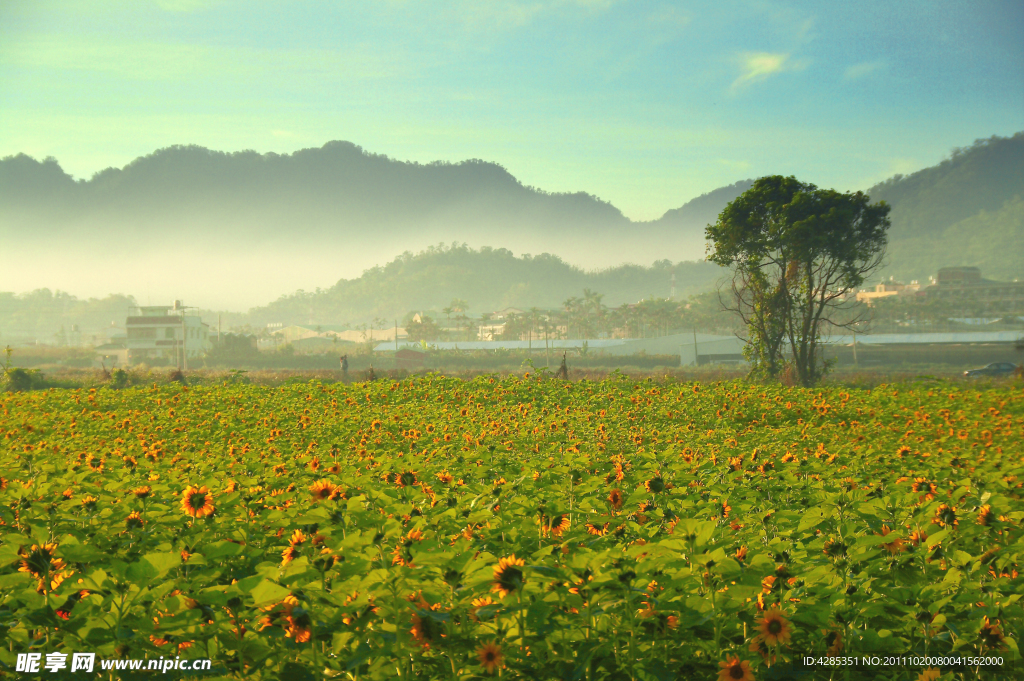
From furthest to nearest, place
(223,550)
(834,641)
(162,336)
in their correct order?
1. (162,336)
2. (223,550)
3. (834,641)

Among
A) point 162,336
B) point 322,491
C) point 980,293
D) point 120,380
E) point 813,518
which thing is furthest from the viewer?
point 980,293

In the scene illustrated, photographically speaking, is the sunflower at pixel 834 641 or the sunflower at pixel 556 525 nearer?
the sunflower at pixel 834 641

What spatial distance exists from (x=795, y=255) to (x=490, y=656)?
1803 cm

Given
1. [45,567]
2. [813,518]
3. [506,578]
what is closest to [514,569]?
[506,578]

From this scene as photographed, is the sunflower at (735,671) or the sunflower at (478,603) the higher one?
the sunflower at (478,603)

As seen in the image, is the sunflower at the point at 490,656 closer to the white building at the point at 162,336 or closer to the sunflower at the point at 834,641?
the sunflower at the point at 834,641

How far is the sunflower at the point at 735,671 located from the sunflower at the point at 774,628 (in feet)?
0.31

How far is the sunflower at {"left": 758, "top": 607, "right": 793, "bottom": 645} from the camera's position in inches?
67.9

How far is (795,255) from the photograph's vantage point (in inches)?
691

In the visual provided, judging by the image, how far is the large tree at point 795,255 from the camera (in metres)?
17.5

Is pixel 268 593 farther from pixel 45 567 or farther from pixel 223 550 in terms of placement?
pixel 45 567

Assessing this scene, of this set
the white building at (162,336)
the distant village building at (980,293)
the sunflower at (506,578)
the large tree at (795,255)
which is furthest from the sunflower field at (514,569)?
the distant village building at (980,293)

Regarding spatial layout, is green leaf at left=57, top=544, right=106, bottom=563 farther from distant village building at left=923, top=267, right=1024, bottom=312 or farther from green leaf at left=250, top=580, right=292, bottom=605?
distant village building at left=923, top=267, right=1024, bottom=312

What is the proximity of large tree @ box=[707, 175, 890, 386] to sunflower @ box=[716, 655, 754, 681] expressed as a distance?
17037 millimetres
